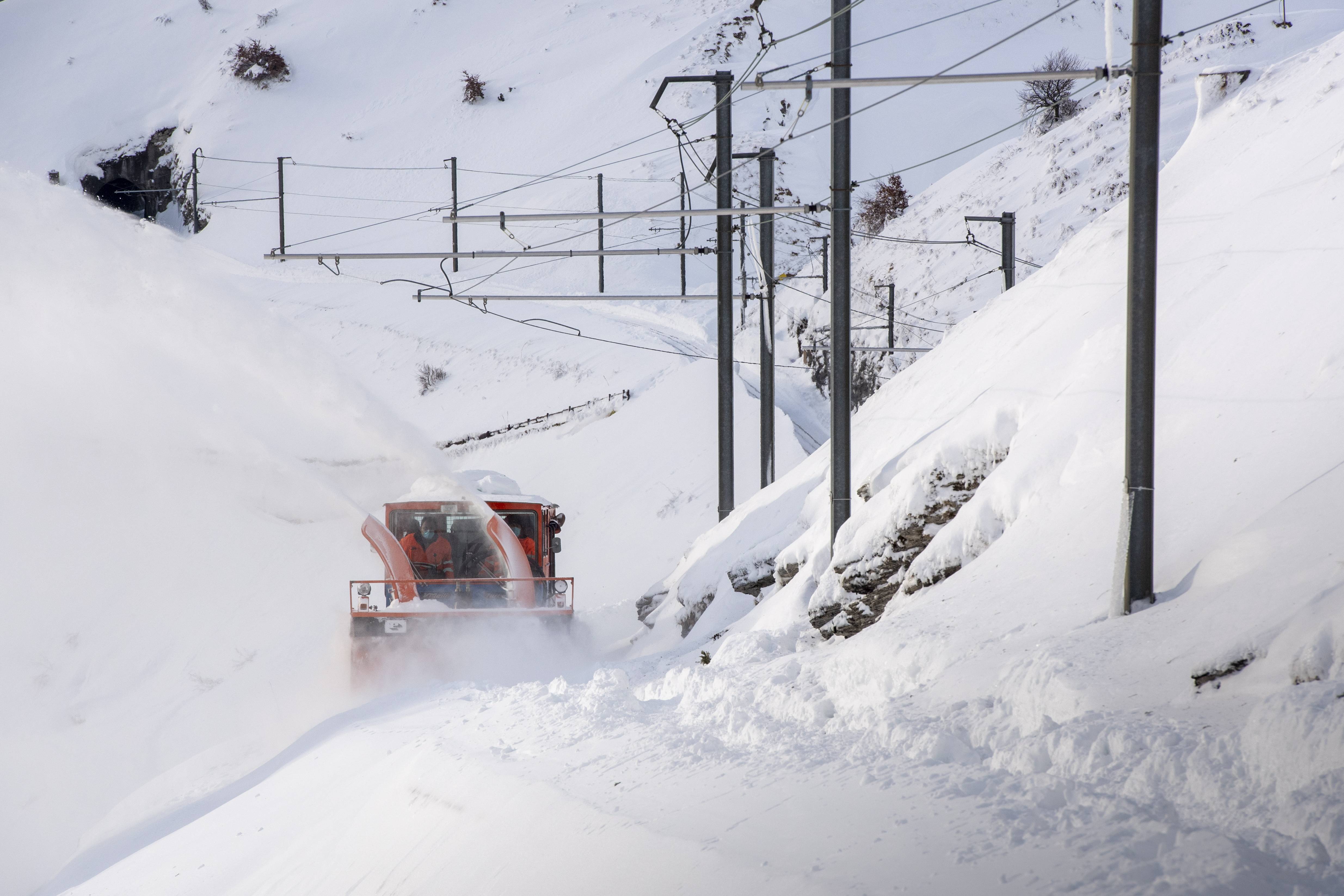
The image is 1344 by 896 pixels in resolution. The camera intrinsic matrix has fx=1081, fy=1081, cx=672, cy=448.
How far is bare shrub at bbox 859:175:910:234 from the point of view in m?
43.6

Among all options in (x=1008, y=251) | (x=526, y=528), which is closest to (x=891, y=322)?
(x=1008, y=251)

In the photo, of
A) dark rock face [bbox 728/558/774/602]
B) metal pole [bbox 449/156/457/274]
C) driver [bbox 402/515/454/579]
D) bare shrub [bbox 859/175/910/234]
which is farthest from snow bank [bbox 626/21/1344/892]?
bare shrub [bbox 859/175/910/234]

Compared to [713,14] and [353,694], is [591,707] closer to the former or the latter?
[353,694]

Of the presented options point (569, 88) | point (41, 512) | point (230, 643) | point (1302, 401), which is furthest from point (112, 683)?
point (569, 88)

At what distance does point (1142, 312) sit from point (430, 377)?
1462 inches

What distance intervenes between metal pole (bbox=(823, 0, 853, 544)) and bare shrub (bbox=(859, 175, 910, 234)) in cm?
3283

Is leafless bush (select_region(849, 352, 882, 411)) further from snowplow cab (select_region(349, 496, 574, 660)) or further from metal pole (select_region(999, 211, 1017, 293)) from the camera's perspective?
snowplow cab (select_region(349, 496, 574, 660))

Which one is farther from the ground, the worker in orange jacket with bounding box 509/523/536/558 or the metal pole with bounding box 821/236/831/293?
the metal pole with bounding box 821/236/831/293

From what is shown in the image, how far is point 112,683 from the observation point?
19500 millimetres

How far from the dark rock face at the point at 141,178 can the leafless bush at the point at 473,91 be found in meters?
17.5

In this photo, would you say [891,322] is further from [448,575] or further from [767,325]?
[448,575]

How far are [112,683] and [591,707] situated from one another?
15569mm

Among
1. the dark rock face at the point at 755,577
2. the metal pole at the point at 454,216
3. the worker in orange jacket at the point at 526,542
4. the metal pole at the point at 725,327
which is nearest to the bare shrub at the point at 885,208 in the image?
the metal pole at the point at 454,216

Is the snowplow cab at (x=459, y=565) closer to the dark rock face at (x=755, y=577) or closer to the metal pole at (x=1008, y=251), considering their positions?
the dark rock face at (x=755, y=577)
